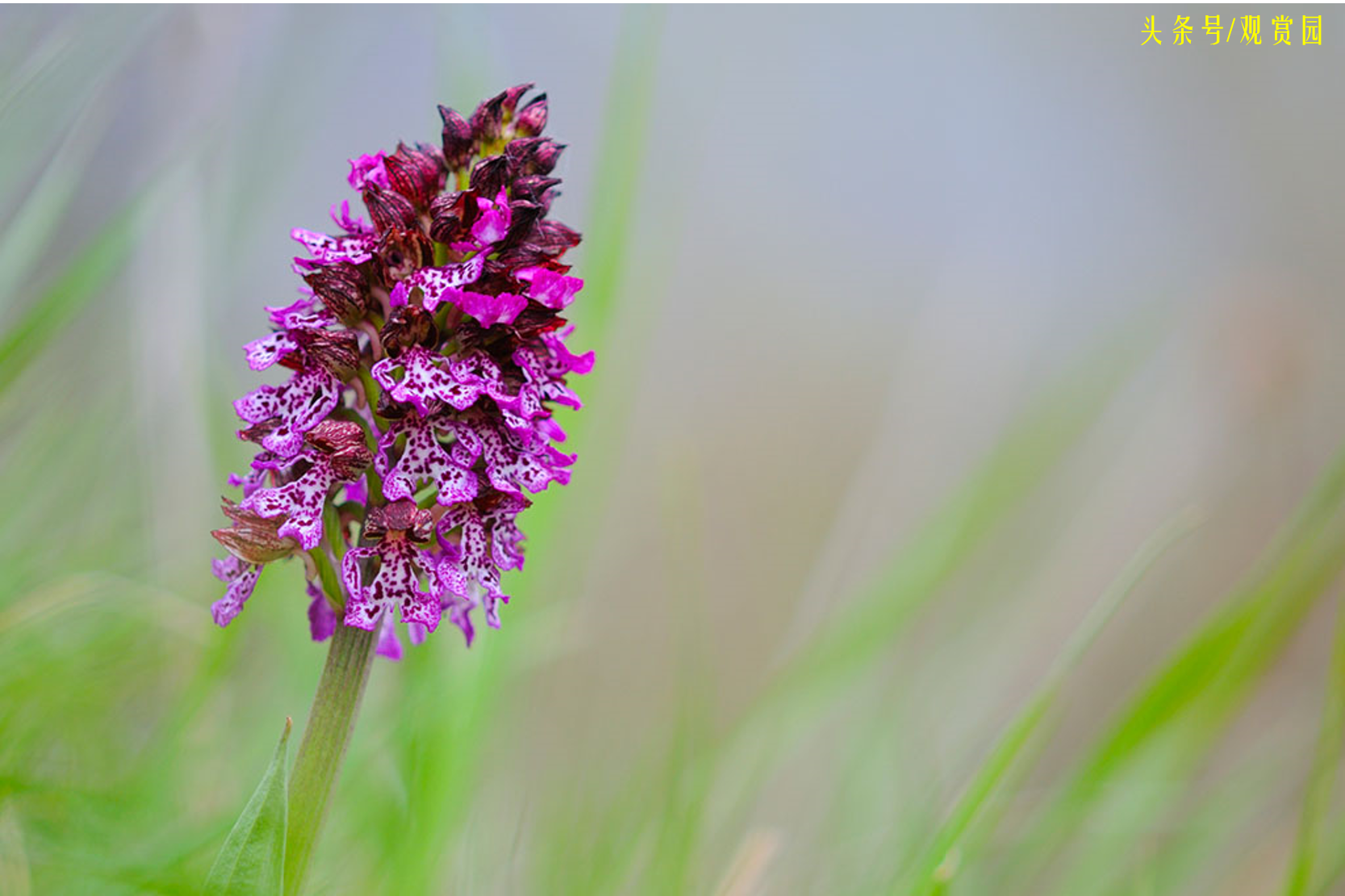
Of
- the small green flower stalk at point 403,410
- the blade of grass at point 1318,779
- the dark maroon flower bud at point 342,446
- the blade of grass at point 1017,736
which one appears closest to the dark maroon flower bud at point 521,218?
the small green flower stalk at point 403,410

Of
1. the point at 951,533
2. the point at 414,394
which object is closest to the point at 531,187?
the point at 414,394

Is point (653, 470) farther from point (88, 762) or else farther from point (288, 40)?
point (88, 762)

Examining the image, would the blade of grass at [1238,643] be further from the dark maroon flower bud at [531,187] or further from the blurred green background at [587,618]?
the dark maroon flower bud at [531,187]

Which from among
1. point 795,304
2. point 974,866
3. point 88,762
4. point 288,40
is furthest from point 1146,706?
point 795,304

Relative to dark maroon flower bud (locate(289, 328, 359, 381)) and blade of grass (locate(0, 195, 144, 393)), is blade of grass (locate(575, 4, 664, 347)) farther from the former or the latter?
dark maroon flower bud (locate(289, 328, 359, 381))

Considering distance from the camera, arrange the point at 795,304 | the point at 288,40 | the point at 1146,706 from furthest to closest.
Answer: the point at 795,304
the point at 288,40
the point at 1146,706

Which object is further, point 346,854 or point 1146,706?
point 346,854
